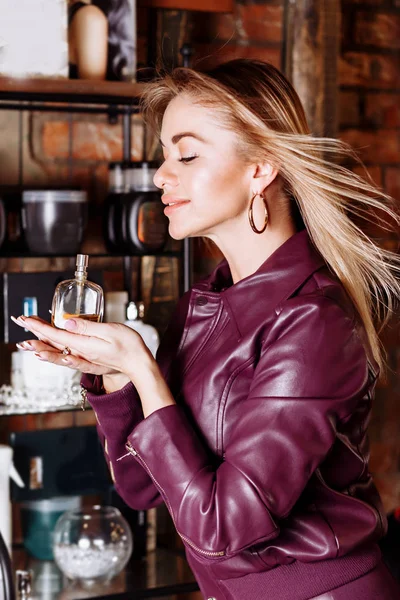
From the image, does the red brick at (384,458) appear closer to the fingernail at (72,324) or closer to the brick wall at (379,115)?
the brick wall at (379,115)

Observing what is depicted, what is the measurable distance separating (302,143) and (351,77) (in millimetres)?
1430

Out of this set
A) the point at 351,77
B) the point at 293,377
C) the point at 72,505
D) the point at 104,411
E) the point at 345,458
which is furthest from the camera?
the point at 351,77

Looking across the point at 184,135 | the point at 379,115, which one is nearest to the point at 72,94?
the point at 184,135

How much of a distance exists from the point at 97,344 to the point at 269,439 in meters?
0.27

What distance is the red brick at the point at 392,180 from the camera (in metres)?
2.69

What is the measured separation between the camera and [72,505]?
221cm

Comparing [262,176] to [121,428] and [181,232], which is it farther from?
[121,428]

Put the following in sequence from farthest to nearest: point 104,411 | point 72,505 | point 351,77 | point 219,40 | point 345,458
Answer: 1. point 351,77
2. point 219,40
3. point 72,505
4. point 104,411
5. point 345,458

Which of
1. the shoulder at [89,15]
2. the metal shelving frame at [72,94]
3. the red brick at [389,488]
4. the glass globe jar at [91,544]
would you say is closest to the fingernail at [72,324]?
the metal shelving frame at [72,94]

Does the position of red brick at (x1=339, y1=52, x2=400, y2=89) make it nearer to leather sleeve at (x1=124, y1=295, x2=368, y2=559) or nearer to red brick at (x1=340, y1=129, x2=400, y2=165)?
red brick at (x1=340, y1=129, x2=400, y2=165)

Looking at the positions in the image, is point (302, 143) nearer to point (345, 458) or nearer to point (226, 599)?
point (345, 458)

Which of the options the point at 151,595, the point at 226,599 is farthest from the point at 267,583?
the point at 151,595

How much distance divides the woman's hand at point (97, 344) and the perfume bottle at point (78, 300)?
0.08m

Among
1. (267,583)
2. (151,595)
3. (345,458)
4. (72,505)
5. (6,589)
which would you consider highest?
(345,458)
